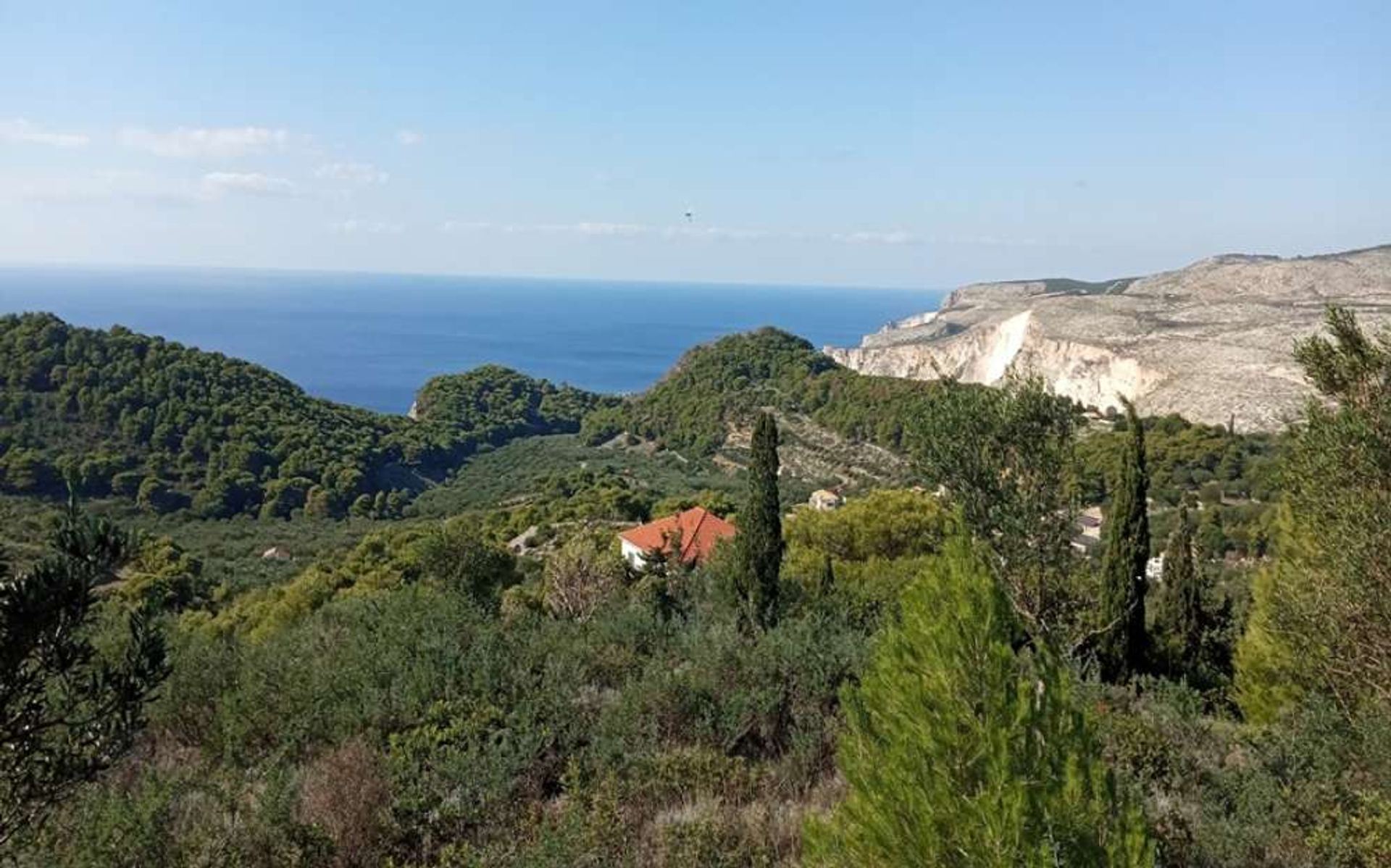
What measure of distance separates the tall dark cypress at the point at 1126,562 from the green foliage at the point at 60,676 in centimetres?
1373

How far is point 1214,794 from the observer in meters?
6.21

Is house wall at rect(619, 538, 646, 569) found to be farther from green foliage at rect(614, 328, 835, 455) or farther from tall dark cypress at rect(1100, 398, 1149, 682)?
green foliage at rect(614, 328, 835, 455)

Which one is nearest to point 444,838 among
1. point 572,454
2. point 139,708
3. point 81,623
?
point 139,708

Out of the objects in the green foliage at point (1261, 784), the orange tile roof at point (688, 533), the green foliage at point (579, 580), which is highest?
the green foliage at point (1261, 784)

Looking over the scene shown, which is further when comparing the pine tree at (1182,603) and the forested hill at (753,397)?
the forested hill at (753,397)

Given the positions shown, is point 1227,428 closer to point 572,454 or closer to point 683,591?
point 683,591

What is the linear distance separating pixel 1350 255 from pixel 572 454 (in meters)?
86.1

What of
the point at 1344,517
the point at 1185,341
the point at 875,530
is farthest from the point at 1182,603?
the point at 1185,341

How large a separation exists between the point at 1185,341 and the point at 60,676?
65575mm

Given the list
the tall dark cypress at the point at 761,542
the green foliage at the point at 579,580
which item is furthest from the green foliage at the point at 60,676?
the green foliage at the point at 579,580

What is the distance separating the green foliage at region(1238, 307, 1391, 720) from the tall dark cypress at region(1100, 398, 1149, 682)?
3.59 metres

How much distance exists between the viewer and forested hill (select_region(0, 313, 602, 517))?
42.2 metres

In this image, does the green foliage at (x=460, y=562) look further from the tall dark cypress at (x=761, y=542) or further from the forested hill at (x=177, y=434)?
the forested hill at (x=177, y=434)

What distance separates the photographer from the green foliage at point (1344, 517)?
798cm
